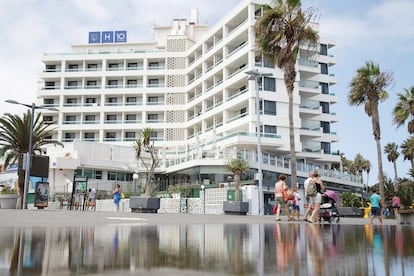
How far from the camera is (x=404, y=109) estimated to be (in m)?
37.7

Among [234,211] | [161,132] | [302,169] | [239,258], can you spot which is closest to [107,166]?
[161,132]

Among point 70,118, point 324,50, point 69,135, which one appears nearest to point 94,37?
point 70,118

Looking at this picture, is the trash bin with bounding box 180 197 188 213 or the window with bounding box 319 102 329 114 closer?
the trash bin with bounding box 180 197 188 213

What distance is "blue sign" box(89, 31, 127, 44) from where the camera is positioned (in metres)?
74.9

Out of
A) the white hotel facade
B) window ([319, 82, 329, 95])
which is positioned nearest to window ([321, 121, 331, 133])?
the white hotel facade

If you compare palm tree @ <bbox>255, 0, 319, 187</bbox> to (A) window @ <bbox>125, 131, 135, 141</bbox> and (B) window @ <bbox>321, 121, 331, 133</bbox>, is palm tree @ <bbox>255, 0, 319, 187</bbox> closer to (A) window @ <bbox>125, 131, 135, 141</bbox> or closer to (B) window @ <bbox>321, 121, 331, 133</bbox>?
(B) window @ <bbox>321, 121, 331, 133</bbox>

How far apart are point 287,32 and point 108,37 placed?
2149 inches

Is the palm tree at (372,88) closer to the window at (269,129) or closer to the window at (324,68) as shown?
the window at (269,129)

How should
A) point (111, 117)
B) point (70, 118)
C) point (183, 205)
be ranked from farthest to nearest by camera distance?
point (70, 118)
point (111, 117)
point (183, 205)

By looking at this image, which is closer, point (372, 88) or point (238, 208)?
point (238, 208)

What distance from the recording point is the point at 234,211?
2569 centimetres

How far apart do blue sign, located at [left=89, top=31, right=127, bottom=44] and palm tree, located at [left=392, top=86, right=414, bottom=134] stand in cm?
5057

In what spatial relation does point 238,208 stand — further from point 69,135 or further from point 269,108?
point 69,135

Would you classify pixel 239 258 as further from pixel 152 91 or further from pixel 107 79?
pixel 107 79
